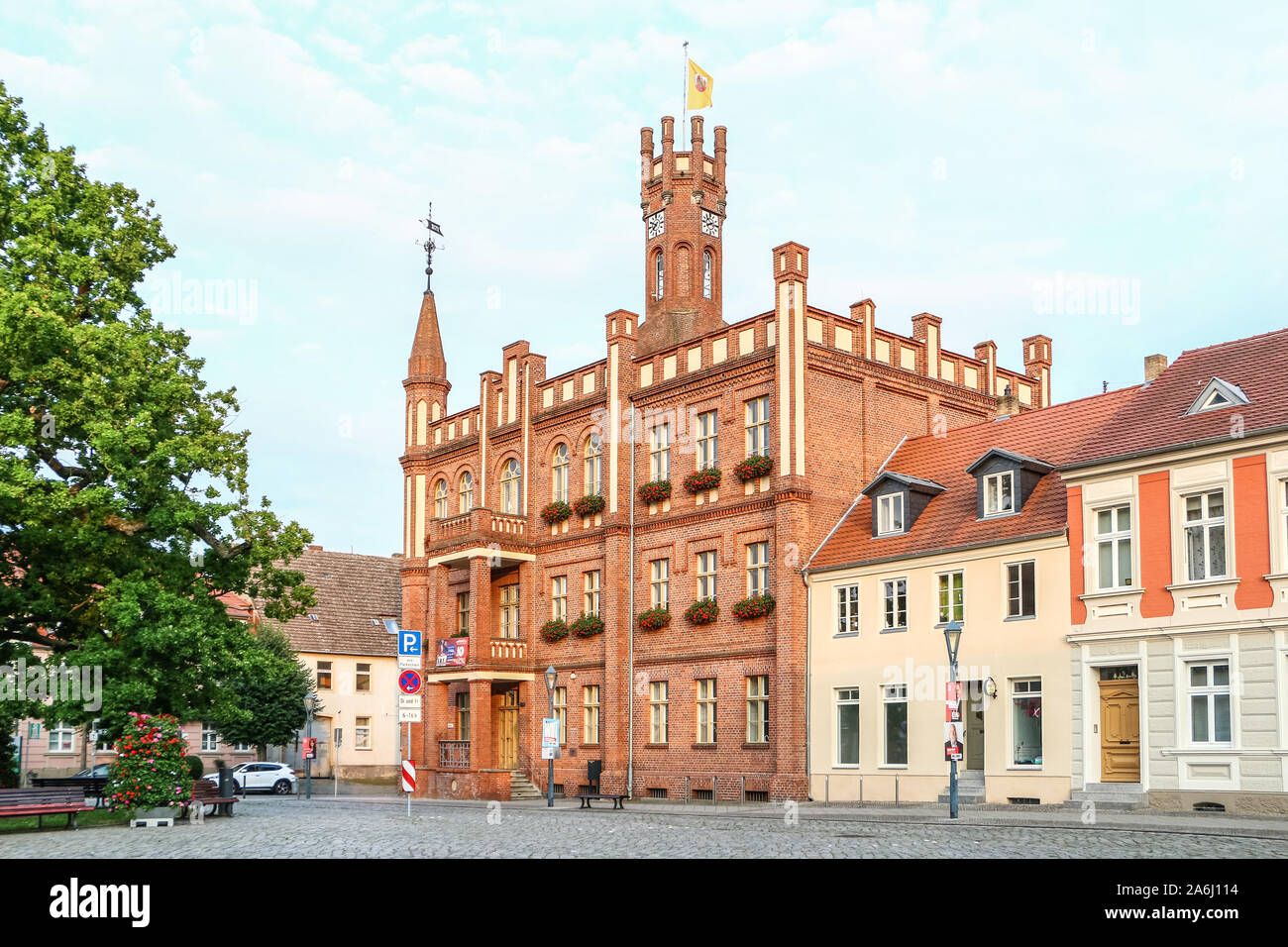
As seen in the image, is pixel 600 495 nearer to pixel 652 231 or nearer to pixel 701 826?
pixel 652 231

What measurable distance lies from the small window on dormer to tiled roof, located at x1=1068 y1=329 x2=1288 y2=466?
556 centimetres

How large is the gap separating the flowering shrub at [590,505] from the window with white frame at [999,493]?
45.1ft

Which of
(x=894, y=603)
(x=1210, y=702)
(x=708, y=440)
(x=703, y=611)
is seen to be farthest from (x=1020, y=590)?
(x=708, y=440)

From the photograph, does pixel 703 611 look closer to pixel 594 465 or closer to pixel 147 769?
pixel 594 465

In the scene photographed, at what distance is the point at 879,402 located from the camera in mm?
38625

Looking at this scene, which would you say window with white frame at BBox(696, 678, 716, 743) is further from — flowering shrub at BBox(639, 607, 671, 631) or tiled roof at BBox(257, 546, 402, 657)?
tiled roof at BBox(257, 546, 402, 657)

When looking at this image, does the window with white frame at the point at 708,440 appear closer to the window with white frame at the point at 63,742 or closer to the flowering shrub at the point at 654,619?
the flowering shrub at the point at 654,619

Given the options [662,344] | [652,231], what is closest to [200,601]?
[662,344]

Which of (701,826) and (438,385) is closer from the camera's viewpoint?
(701,826)

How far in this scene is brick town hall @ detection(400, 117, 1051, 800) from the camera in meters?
36.5

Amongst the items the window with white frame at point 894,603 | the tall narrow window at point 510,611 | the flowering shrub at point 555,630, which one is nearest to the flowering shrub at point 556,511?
the tall narrow window at point 510,611

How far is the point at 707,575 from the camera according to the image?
127 ft
